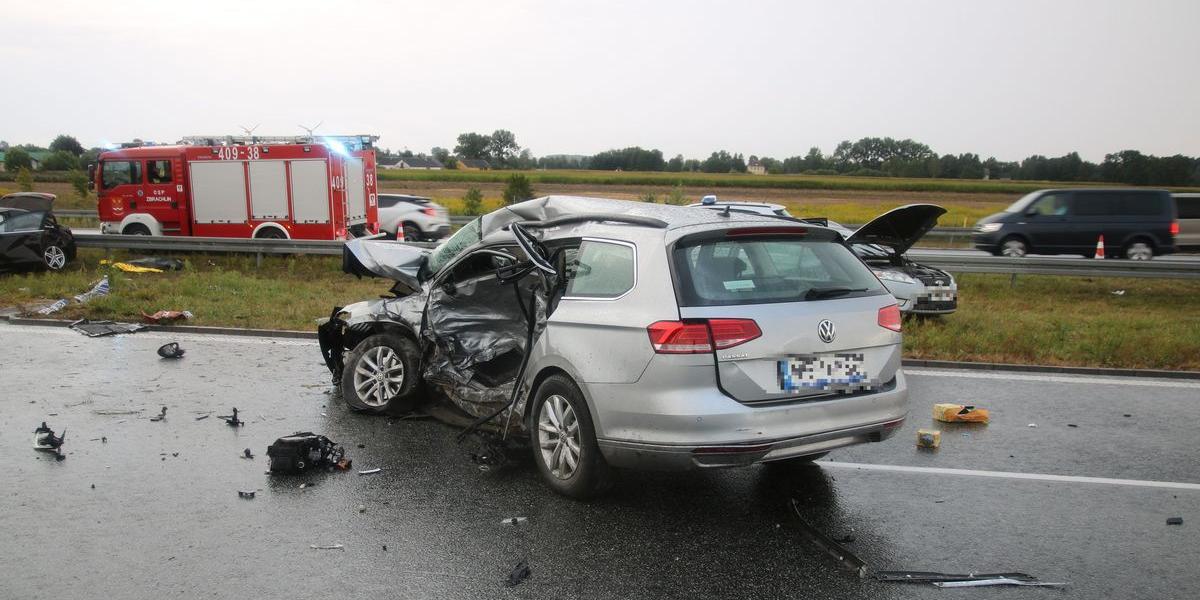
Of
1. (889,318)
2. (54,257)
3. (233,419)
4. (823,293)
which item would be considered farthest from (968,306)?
(54,257)

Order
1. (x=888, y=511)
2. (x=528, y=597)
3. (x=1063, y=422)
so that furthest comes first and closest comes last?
(x=1063, y=422) → (x=888, y=511) → (x=528, y=597)

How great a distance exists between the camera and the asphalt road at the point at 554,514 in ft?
13.1

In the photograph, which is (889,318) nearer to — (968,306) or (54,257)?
(968,306)

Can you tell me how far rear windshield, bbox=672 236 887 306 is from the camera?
14.8 feet

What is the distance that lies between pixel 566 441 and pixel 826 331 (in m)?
1.59

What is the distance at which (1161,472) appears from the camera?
5598 mm

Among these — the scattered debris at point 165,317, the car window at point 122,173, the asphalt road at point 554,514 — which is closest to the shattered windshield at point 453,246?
the asphalt road at point 554,514

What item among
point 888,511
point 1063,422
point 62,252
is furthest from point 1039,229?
point 62,252

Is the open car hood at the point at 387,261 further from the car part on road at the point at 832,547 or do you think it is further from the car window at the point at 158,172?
the car window at the point at 158,172

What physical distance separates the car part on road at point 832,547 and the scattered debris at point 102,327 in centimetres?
900

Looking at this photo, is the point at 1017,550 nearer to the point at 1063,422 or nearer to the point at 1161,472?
the point at 1161,472

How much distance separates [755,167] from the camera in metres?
87.4

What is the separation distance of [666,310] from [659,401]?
0.46 metres

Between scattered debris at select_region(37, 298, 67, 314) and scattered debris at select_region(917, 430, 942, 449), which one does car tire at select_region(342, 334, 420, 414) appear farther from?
scattered debris at select_region(37, 298, 67, 314)
